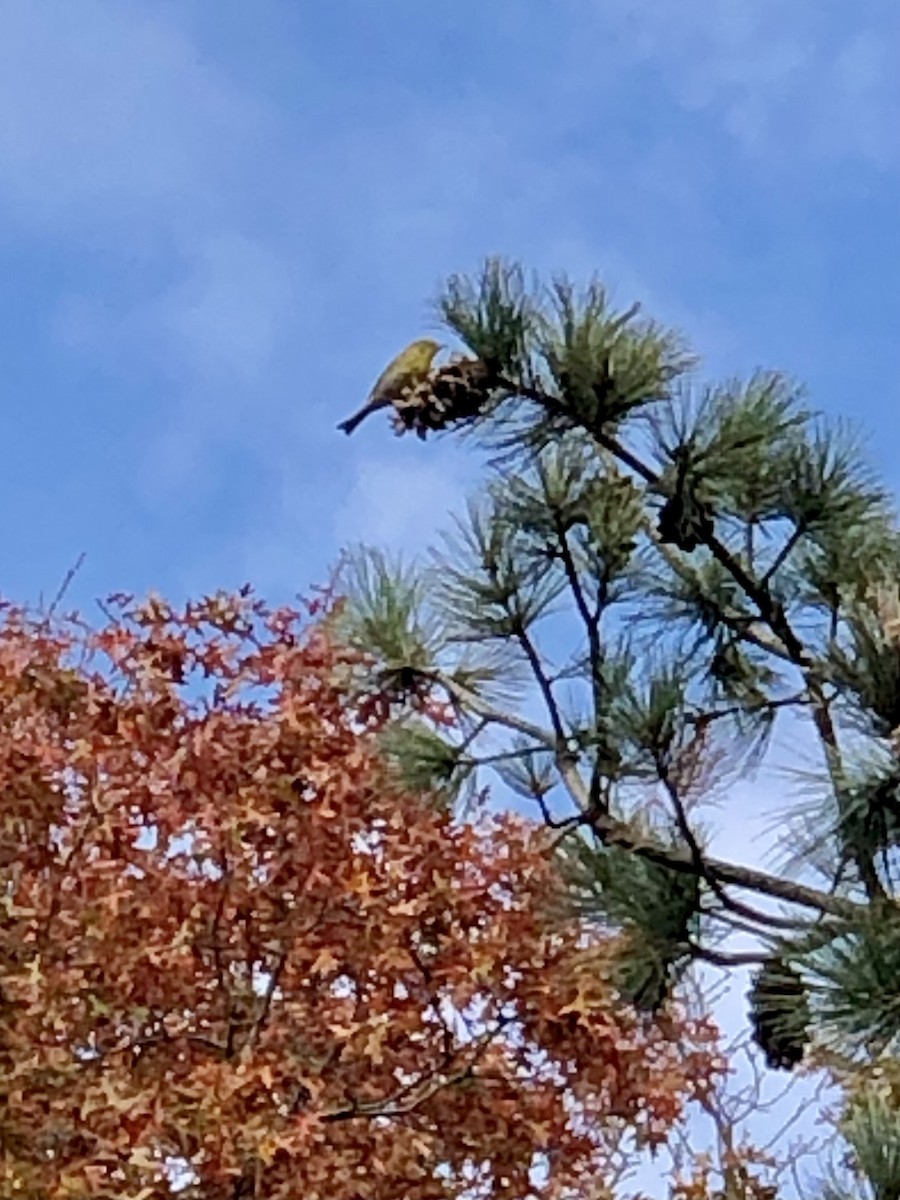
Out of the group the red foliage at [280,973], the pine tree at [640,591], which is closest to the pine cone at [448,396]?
the pine tree at [640,591]

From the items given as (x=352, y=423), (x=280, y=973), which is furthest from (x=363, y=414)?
(x=280, y=973)

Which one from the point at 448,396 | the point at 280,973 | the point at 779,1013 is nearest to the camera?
the point at 779,1013

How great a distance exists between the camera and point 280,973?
234 centimetres

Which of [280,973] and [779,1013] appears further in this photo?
[280,973]

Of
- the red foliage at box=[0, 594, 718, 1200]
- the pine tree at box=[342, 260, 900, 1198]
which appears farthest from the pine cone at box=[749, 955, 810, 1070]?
the red foliage at box=[0, 594, 718, 1200]

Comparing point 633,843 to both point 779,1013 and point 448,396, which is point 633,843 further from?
point 448,396

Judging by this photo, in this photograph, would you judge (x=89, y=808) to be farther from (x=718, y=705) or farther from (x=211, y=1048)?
(x=718, y=705)

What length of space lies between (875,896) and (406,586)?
0.62 metres

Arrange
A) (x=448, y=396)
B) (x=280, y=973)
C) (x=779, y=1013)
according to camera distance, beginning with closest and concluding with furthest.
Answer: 1. (x=779, y=1013)
2. (x=448, y=396)
3. (x=280, y=973)

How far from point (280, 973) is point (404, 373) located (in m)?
1.14

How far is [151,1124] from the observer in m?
2.10

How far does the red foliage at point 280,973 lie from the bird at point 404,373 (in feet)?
2.23

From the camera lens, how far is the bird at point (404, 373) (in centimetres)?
148

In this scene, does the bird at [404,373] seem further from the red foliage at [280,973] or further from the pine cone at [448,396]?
the red foliage at [280,973]
